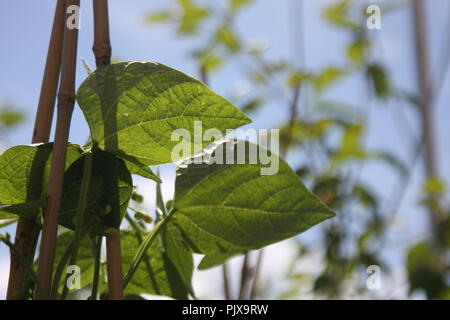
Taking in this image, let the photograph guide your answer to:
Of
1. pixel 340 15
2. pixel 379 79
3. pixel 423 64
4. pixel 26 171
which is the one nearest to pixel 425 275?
pixel 379 79

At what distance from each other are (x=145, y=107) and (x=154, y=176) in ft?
0.12

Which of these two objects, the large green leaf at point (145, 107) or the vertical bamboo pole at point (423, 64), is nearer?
the large green leaf at point (145, 107)

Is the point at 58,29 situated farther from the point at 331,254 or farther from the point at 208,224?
the point at 331,254

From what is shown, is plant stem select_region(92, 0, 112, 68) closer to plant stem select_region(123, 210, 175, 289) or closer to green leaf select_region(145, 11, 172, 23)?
plant stem select_region(123, 210, 175, 289)

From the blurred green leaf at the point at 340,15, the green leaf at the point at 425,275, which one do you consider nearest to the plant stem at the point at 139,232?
the green leaf at the point at 425,275

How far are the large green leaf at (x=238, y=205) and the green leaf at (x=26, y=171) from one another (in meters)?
0.06

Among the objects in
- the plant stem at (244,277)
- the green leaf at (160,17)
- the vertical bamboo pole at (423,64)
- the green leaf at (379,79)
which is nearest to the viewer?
the plant stem at (244,277)

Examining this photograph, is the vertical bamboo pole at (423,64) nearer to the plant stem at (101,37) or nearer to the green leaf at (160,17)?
the green leaf at (160,17)

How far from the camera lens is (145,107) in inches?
9.6

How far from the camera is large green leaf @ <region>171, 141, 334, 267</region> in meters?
0.25

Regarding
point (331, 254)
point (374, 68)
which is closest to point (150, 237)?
point (331, 254)

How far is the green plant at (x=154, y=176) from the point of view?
0.24 metres

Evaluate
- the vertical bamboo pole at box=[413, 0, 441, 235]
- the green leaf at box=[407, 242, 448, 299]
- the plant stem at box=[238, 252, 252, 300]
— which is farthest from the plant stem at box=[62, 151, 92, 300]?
the vertical bamboo pole at box=[413, 0, 441, 235]
